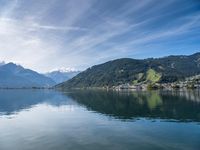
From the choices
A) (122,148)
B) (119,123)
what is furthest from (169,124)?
(122,148)

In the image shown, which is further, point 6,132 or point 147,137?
point 6,132

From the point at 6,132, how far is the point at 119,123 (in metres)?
29.7

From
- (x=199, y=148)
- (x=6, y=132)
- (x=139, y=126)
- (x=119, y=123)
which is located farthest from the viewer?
(x=119, y=123)

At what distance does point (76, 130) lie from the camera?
209 feet

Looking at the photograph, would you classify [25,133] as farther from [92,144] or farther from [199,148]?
[199,148]

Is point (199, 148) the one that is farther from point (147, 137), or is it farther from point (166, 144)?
point (147, 137)

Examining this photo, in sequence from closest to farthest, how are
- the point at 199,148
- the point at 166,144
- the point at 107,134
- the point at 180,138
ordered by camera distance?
the point at 199,148 < the point at 166,144 < the point at 180,138 < the point at 107,134

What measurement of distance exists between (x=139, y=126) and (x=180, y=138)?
16575 millimetres

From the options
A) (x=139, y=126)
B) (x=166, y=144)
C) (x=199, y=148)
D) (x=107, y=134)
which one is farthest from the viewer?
(x=139, y=126)

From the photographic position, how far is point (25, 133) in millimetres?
61500

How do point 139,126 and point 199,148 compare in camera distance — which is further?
point 139,126

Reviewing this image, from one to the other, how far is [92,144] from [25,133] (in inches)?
793

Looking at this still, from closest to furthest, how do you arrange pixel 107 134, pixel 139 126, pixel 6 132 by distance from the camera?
pixel 107 134 < pixel 6 132 < pixel 139 126

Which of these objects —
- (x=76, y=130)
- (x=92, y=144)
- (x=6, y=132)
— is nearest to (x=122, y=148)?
(x=92, y=144)
